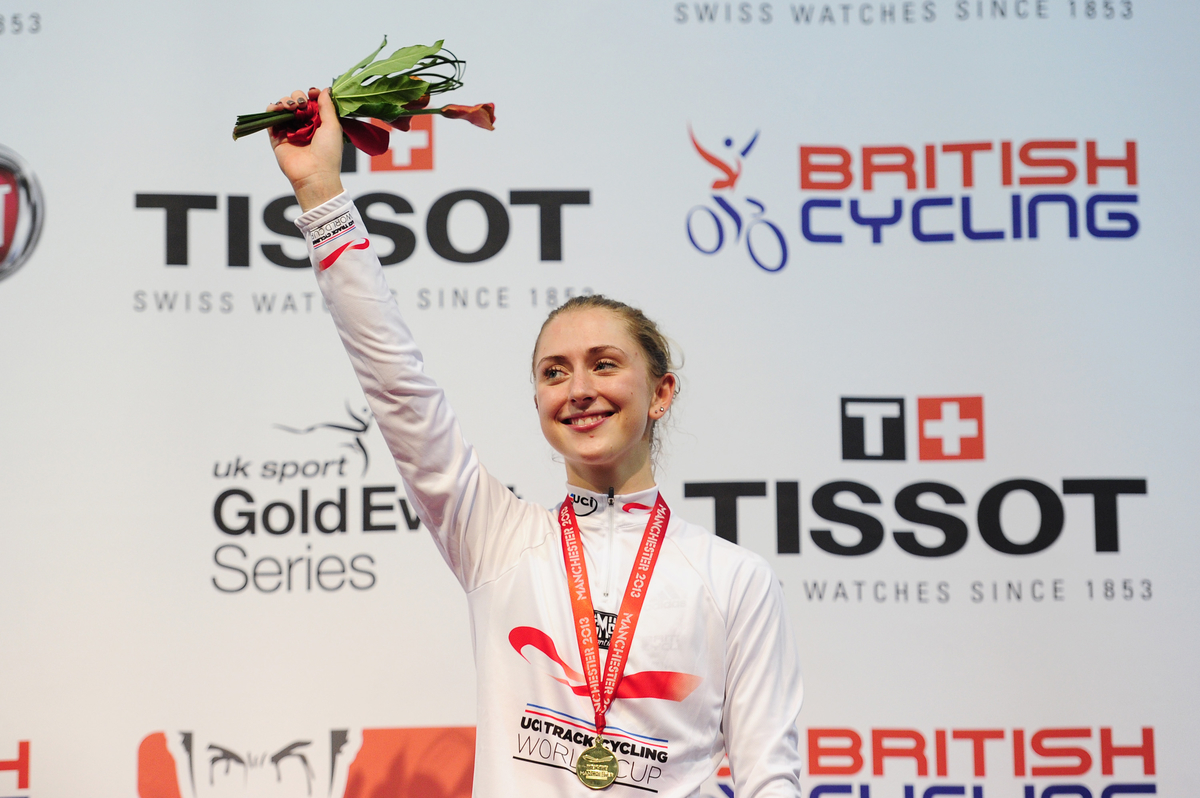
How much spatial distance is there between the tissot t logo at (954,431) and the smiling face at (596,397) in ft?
4.23

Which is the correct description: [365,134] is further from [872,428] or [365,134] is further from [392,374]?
[872,428]

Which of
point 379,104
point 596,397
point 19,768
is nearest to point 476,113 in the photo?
point 379,104

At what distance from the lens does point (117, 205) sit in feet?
9.47

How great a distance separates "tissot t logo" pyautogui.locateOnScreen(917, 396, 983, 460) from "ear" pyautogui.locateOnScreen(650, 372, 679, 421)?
1.21 m

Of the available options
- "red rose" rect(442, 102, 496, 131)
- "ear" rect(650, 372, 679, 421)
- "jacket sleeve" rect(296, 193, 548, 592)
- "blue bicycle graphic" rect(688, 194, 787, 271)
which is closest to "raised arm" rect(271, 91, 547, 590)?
"jacket sleeve" rect(296, 193, 548, 592)

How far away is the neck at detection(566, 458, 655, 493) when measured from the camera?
1.88m

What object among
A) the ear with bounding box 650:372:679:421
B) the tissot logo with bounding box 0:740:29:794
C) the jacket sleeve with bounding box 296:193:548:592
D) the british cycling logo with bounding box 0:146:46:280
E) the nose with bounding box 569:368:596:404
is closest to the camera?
the jacket sleeve with bounding box 296:193:548:592

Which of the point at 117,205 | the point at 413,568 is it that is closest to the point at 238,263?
the point at 117,205

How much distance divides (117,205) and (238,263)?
37 cm

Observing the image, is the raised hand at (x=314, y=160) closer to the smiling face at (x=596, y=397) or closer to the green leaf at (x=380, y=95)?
the green leaf at (x=380, y=95)

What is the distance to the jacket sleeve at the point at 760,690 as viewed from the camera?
1.68 meters

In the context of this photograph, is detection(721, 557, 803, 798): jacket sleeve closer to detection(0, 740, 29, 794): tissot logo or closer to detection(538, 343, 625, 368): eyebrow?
detection(538, 343, 625, 368): eyebrow

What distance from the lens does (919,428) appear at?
292 centimetres

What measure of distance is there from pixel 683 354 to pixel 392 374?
139 centimetres
